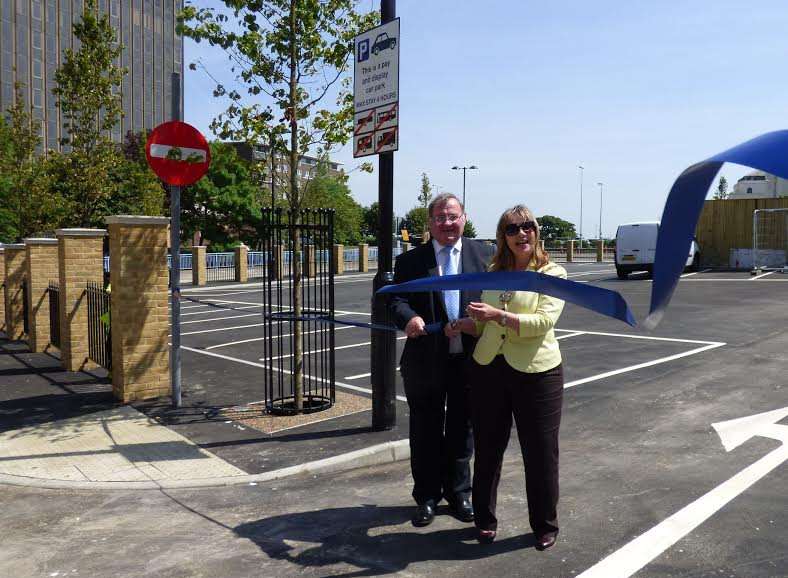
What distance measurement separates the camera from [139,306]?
7941 mm

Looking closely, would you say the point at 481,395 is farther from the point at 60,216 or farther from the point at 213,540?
the point at 60,216

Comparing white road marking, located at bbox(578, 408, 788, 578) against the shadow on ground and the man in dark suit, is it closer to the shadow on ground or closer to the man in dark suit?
the shadow on ground

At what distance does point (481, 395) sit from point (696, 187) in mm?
2116

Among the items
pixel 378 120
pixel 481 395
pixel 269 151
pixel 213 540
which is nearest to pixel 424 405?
pixel 481 395

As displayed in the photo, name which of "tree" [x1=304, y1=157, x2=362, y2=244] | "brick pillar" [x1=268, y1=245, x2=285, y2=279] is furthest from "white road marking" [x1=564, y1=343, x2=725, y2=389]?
"tree" [x1=304, y1=157, x2=362, y2=244]

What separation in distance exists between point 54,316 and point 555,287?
36.0 feet

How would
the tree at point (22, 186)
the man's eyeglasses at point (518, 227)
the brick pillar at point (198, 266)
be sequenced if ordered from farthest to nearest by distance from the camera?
the brick pillar at point (198, 266), the tree at point (22, 186), the man's eyeglasses at point (518, 227)

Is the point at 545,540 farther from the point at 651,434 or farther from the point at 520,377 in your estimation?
the point at 651,434

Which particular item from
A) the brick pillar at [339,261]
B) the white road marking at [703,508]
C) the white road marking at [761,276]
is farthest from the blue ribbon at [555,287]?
the brick pillar at [339,261]

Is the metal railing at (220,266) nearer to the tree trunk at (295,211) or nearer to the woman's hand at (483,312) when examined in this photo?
the tree trunk at (295,211)

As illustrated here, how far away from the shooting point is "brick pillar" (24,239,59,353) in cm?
1200

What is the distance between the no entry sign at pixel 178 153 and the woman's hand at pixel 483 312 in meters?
4.53

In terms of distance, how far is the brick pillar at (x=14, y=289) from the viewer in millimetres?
13688

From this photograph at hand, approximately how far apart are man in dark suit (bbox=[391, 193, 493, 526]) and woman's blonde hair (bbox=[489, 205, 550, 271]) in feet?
1.50
